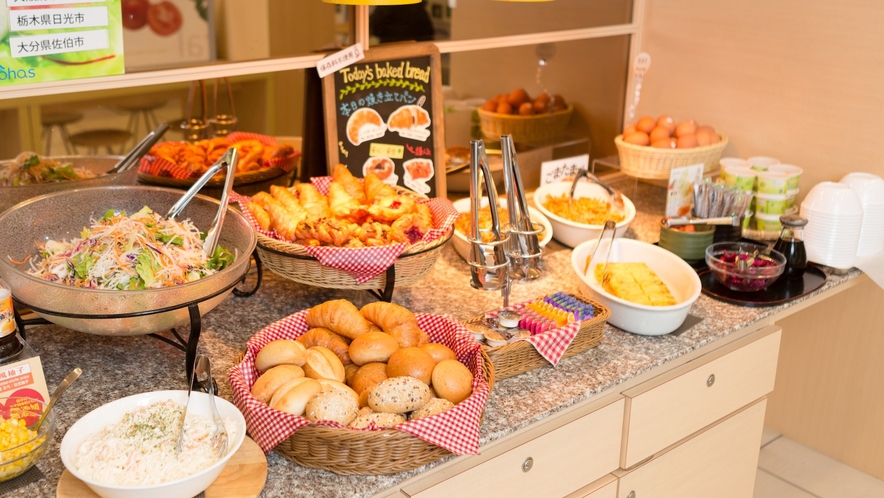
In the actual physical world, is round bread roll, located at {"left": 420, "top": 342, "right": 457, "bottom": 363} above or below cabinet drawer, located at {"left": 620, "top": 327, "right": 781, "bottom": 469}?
above

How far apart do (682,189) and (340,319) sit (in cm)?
126

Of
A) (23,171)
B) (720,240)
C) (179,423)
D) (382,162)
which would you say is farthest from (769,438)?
(23,171)

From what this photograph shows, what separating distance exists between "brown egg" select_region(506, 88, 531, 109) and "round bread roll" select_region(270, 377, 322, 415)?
1.38 meters

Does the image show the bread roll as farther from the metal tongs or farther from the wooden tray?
the metal tongs

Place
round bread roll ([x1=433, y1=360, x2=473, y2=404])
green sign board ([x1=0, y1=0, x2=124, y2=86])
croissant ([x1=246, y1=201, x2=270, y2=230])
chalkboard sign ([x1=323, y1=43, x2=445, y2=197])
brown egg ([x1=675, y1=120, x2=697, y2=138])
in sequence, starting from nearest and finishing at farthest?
round bread roll ([x1=433, y1=360, x2=473, y2=404]) < green sign board ([x1=0, y1=0, x2=124, y2=86]) < croissant ([x1=246, y1=201, x2=270, y2=230]) < chalkboard sign ([x1=323, y1=43, x2=445, y2=197]) < brown egg ([x1=675, y1=120, x2=697, y2=138])


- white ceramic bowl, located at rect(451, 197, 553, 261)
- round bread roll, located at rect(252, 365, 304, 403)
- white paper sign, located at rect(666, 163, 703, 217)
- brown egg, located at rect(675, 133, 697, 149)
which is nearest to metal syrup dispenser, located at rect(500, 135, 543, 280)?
white ceramic bowl, located at rect(451, 197, 553, 261)

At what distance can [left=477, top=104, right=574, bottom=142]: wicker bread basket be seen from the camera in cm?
253

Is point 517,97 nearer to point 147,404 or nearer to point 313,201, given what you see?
point 313,201

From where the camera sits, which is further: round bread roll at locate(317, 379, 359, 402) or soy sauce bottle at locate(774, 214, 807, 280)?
soy sauce bottle at locate(774, 214, 807, 280)

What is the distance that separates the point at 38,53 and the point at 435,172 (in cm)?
103

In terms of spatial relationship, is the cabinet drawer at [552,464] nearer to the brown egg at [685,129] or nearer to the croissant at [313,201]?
the croissant at [313,201]

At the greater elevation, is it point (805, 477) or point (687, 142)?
point (687, 142)

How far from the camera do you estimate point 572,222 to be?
7.50 ft

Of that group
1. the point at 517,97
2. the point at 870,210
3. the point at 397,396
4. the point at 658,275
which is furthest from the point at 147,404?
the point at 870,210
